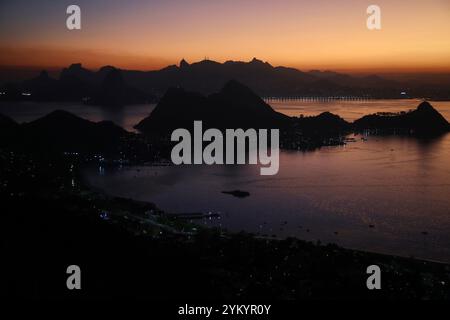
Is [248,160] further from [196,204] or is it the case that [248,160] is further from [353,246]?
[353,246]

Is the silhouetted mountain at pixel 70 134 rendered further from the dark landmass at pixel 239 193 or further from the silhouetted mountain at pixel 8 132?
the dark landmass at pixel 239 193

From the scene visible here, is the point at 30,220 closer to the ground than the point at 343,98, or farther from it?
closer to the ground

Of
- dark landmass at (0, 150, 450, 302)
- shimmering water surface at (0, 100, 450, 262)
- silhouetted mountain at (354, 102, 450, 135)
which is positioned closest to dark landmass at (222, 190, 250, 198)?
shimmering water surface at (0, 100, 450, 262)

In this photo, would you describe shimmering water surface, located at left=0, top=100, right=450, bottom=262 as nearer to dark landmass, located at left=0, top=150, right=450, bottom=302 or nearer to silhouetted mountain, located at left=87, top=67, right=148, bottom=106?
dark landmass, located at left=0, top=150, right=450, bottom=302

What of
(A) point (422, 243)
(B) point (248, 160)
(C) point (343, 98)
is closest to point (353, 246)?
(A) point (422, 243)

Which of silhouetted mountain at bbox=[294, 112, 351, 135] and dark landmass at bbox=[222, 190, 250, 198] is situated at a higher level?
silhouetted mountain at bbox=[294, 112, 351, 135]

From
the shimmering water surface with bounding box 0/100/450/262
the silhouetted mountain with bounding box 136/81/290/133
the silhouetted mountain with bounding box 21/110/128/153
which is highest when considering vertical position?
the silhouetted mountain with bounding box 136/81/290/133
